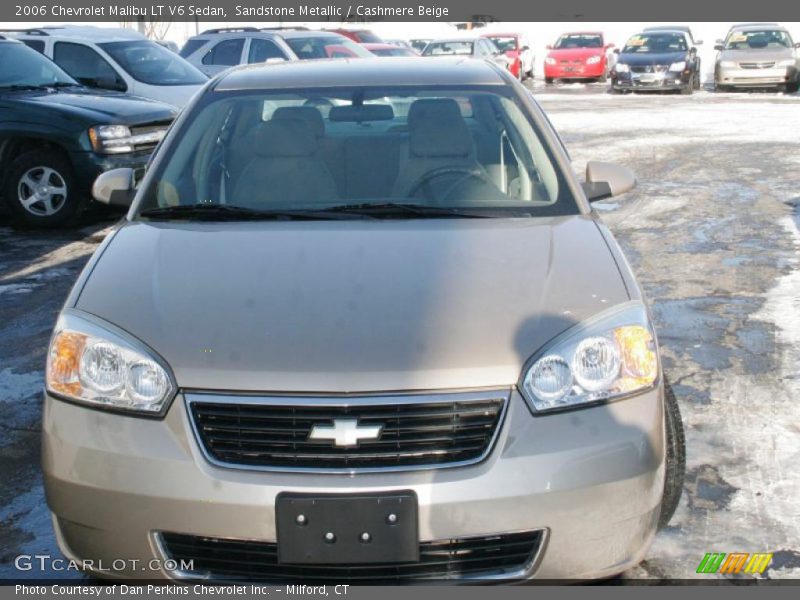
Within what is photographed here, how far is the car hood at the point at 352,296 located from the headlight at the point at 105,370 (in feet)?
0.15

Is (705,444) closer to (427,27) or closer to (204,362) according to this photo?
(204,362)

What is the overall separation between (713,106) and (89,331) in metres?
19.9

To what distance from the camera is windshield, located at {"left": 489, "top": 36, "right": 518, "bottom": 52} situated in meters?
31.3

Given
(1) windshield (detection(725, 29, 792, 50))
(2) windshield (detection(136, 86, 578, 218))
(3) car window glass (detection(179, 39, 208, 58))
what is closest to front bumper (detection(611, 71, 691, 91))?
(1) windshield (detection(725, 29, 792, 50))

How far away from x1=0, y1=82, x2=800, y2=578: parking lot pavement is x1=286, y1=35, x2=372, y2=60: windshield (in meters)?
5.78

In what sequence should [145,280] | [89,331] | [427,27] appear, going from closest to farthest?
1. [89,331]
2. [145,280]
3. [427,27]

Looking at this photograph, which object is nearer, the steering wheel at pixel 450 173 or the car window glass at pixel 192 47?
the steering wheel at pixel 450 173

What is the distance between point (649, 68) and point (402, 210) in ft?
72.8

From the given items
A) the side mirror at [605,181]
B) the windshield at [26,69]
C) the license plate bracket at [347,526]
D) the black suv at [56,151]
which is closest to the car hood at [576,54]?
the windshield at [26,69]

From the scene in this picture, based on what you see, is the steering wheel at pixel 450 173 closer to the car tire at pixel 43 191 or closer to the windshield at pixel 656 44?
the car tire at pixel 43 191

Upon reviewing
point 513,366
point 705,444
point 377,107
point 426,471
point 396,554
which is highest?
point 377,107

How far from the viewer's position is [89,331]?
10.0 ft

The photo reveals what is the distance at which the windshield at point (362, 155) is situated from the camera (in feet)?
13.1
